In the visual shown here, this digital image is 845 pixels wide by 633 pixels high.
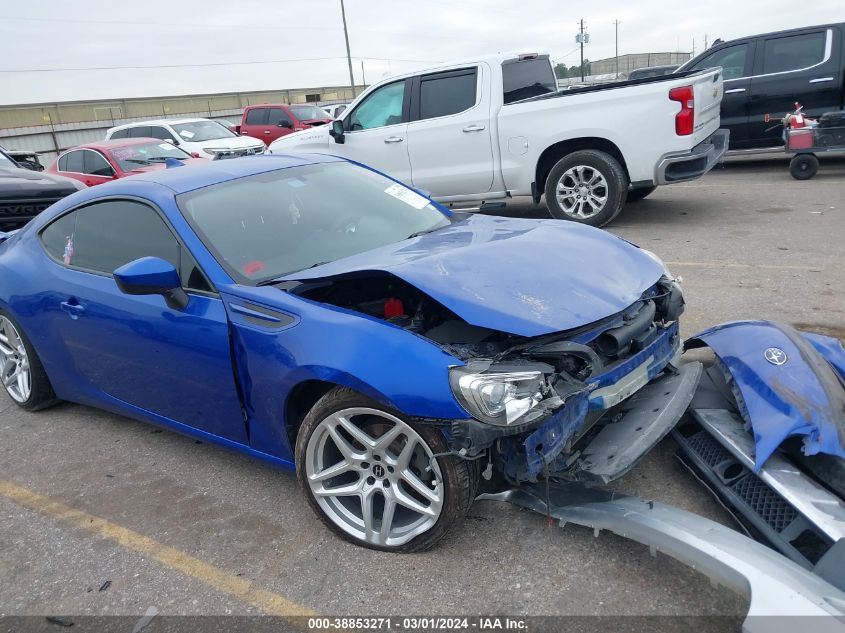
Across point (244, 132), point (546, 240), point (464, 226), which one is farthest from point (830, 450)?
point (244, 132)

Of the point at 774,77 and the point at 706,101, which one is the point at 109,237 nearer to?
the point at 706,101

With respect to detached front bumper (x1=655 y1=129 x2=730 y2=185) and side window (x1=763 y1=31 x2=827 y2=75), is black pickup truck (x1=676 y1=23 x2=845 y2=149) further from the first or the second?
detached front bumper (x1=655 y1=129 x2=730 y2=185)

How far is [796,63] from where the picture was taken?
9.90m

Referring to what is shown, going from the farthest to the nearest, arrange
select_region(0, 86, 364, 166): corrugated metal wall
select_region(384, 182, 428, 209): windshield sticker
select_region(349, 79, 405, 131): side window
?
select_region(0, 86, 364, 166): corrugated metal wall
select_region(349, 79, 405, 131): side window
select_region(384, 182, 428, 209): windshield sticker

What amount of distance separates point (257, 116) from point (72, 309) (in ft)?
56.5

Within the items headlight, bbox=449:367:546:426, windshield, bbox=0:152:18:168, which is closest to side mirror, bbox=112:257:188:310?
headlight, bbox=449:367:546:426

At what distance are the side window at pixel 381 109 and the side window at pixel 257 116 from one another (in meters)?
11.5

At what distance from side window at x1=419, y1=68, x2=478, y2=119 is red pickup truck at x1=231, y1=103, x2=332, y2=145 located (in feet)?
35.6

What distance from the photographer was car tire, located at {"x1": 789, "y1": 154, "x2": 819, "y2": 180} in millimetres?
9797

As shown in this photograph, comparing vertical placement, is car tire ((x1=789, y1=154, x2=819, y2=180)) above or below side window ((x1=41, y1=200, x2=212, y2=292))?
below

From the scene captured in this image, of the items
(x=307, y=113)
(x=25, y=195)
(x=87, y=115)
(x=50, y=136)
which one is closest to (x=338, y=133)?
(x=25, y=195)

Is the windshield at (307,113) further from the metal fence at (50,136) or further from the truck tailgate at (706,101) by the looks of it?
the truck tailgate at (706,101)

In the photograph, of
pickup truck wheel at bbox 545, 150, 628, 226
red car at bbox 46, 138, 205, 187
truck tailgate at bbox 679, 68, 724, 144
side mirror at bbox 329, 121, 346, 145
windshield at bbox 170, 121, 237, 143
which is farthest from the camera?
windshield at bbox 170, 121, 237, 143

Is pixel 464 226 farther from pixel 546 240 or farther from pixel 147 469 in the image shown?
pixel 147 469
